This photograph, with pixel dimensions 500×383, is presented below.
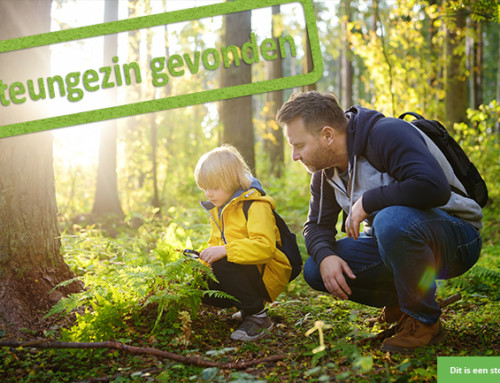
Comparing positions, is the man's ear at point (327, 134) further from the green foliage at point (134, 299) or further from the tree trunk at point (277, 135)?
the tree trunk at point (277, 135)

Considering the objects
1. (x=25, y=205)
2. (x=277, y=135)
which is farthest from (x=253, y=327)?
(x=277, y=135)

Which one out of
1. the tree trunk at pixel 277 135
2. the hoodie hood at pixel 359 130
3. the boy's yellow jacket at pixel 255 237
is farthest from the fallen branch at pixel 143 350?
the tree trunk at pixel 277 135

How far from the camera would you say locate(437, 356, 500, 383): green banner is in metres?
2.26

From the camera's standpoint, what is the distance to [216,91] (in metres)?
3.86

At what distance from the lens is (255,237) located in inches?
124

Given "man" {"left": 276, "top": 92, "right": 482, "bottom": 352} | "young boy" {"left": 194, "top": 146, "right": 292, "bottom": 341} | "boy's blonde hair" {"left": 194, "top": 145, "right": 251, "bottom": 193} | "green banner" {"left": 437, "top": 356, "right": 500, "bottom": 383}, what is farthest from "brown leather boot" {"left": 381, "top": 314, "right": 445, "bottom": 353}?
"boy's blonde hair" {"left": 194, "top": 145, "right": 251, "bottom": 193}

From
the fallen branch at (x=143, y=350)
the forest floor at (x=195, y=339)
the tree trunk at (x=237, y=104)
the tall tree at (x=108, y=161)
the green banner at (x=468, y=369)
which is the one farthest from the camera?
the tall tree at (x=108, y=161)

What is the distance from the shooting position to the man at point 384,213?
2629 mm

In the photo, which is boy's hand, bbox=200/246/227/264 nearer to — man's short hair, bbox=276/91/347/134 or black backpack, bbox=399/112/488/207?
man's short hair, bbox=276/91/347/134

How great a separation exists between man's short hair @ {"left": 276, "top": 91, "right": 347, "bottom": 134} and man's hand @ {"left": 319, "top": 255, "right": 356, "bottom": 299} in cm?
94

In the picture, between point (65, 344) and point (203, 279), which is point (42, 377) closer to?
point (65, 344)

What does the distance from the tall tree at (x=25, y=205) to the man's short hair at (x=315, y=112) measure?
208 centimetres

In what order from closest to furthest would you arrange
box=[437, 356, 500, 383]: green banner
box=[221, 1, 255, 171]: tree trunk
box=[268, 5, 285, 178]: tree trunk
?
box=[437, 356, 500, 383]: green banner
box=[221, 1, 255, 171]: tree trunk
box=[268, 5, 285, 178]: tree trunk

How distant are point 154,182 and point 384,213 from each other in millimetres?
8245
